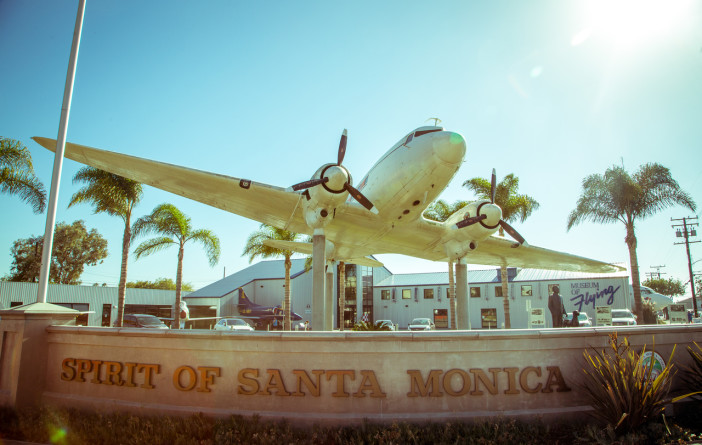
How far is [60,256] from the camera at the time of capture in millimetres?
62156

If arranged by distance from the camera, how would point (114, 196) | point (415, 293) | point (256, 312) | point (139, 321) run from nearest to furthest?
point (114, 196), point (139, 321), point (256, 312), point (415, 293)

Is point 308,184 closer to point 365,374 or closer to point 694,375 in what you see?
point 365,374

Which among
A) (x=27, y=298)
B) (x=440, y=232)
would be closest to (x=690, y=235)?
(x=440, y=232)

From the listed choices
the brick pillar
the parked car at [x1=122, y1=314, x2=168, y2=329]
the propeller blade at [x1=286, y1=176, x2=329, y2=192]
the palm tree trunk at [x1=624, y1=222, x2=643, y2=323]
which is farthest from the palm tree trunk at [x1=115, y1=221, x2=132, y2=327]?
the palm tree trunk at [x1=624, y1=222, x2=643, y2=323]

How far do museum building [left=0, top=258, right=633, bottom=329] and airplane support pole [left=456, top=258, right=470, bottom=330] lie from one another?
1030 inches

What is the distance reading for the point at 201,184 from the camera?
523 inches

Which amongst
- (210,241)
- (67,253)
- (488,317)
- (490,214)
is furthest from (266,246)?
(67,253)

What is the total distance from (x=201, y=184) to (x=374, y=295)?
46764 millimetres

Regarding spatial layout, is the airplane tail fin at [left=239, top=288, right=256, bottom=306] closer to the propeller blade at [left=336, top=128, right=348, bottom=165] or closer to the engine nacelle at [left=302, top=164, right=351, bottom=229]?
the engine nacelle at [left=302, top=164, right=351, bottom=229]

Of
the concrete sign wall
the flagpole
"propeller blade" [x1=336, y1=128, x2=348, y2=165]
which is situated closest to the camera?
the concrete sign wall

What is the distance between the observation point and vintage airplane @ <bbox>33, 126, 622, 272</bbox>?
488 inches

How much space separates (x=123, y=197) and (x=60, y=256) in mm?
49574

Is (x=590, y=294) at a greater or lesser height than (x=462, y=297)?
lesser

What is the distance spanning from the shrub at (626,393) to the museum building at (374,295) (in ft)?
114
